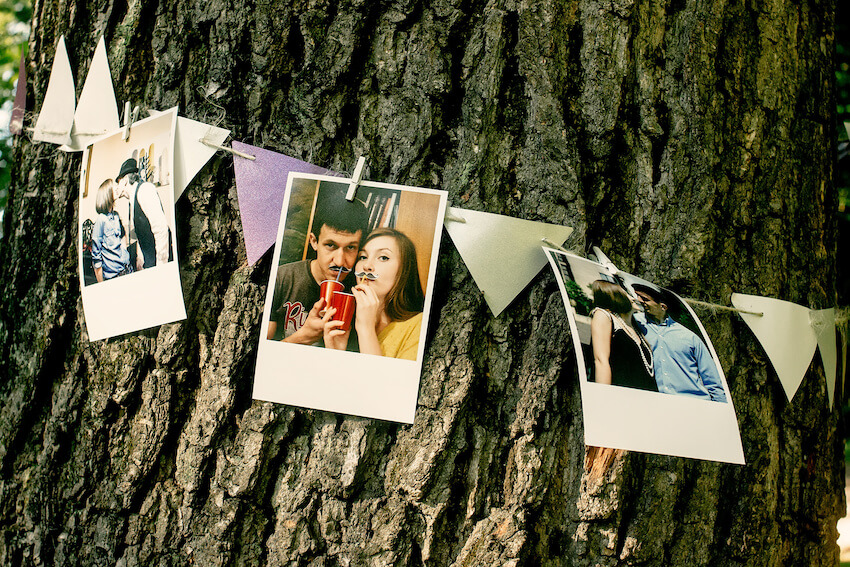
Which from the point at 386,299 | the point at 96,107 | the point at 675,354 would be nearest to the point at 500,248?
the point at 386,299

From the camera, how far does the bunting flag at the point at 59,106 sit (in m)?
1.09

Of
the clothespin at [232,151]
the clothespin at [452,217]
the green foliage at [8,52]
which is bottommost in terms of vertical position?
the clothespin at [452,217]

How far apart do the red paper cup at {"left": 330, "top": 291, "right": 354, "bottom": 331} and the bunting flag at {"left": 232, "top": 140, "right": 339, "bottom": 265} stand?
0.47 ft

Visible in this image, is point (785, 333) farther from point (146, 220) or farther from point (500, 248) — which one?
point (146, 220)

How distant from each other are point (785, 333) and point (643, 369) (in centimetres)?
29

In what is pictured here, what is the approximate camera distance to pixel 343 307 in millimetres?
872

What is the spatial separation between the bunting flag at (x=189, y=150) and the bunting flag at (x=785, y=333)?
0.90 m

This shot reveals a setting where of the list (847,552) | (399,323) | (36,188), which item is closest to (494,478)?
(399,323)

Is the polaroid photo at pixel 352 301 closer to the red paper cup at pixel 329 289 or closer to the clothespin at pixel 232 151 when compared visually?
the red paper cup at pixel 329 289

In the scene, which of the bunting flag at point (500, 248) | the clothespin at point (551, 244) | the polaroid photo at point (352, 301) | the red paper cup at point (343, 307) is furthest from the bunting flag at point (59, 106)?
the clothespin at point (551, 244)

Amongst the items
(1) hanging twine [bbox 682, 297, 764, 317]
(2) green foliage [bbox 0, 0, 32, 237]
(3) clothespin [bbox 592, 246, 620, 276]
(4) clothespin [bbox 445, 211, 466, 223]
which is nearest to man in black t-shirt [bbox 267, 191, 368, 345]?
(4) clothespin [bbox 445, 211, 466, 223]

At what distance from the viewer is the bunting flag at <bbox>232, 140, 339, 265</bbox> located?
915 millimetres

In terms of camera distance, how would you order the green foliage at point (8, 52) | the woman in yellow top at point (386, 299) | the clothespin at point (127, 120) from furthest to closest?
1. the green foliage at point (8, 52)
2. the clothespin at point (127, 120)
3. the woman in yellow top at point (386, 299)

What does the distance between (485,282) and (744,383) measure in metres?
0.47
